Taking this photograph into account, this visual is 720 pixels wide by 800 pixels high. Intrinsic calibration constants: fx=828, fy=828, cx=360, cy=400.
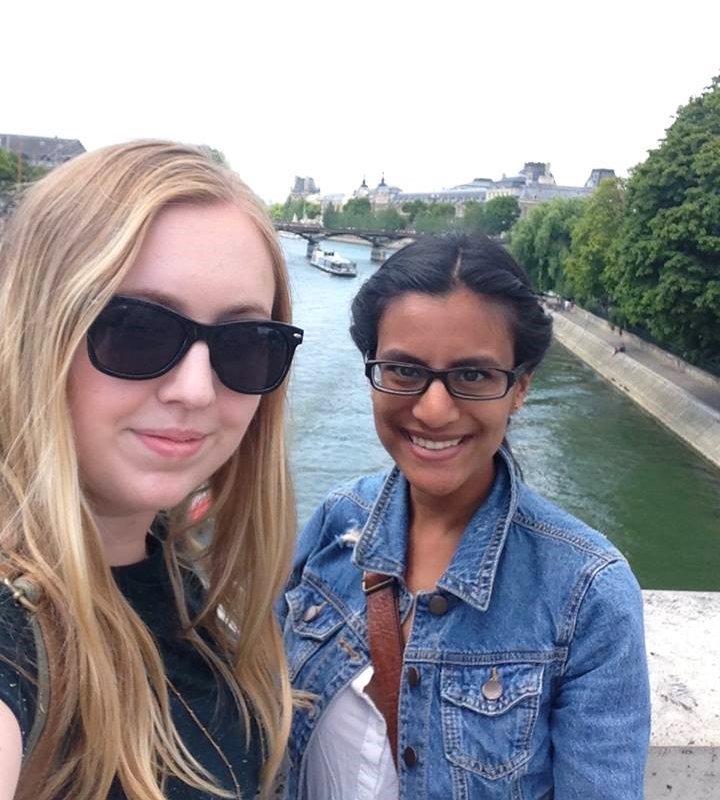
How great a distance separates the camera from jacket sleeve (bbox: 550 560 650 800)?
1052 mm

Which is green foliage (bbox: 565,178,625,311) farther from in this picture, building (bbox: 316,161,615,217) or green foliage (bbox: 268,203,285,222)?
building (bbox: 316,161,615,217)

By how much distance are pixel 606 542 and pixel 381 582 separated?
1.15 ft

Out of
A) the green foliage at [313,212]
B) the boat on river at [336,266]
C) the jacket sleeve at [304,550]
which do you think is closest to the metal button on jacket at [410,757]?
the jacket sleeve at [304,550]

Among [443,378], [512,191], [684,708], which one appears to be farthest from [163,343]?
[512,191]

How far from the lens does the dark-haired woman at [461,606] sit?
1087 mm

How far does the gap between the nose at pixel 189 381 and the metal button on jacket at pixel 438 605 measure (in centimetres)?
48

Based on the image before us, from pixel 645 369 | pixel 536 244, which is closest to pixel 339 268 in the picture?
pixel 536 244

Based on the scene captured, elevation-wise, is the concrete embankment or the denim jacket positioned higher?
the denim jacket

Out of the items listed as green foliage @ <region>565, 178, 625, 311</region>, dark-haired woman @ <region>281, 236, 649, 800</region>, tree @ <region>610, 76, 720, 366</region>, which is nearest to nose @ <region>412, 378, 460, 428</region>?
dark-haired woman @ <region>281, 236, 649, 800</region>

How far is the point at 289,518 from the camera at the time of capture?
1243 millimetres

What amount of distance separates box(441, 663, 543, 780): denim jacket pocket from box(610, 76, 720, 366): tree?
1403cm

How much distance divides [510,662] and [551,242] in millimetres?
29281

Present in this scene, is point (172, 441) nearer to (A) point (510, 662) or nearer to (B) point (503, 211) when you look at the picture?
(A) point (510, 662)

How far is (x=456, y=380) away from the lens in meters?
1.22
